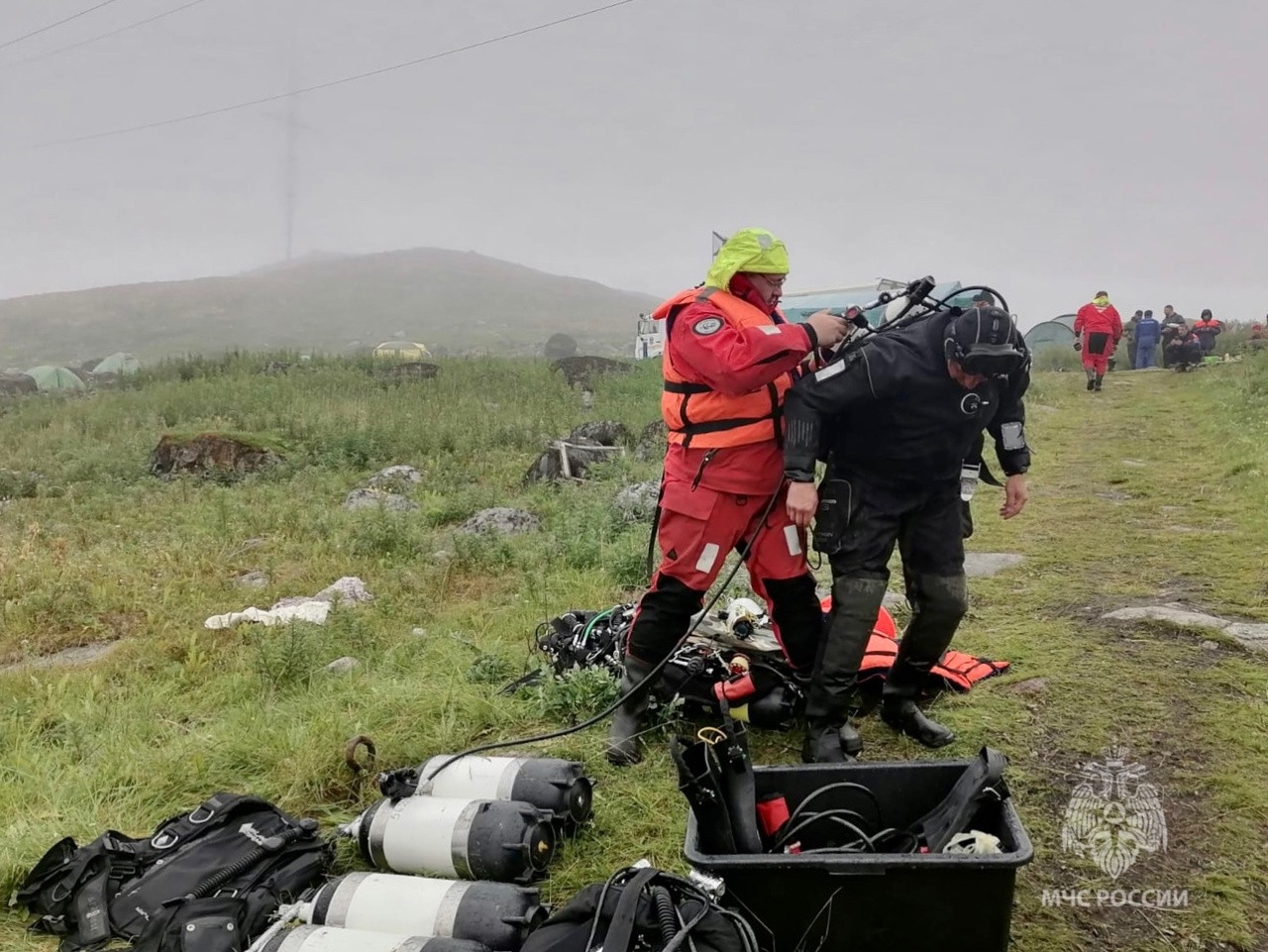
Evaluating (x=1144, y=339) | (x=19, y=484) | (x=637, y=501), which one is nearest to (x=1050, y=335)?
(x=1144, y=339)

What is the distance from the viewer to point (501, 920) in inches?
91.8

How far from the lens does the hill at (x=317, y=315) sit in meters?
55.8

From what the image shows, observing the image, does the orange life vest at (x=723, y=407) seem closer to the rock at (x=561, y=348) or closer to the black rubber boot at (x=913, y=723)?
the black rubber boot at (x=913, y=723)

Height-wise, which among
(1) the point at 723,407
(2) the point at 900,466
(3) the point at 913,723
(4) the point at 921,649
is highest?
(1) the point at 723,407

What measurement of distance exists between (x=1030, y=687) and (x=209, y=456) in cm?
990

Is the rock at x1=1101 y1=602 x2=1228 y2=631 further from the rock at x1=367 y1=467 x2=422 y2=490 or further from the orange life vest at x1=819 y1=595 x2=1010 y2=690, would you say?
the rock at x1=367 y1=467 x2=422 y2=490

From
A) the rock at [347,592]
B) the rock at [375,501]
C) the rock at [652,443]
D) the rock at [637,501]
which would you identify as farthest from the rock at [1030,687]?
the rock at [652,443]

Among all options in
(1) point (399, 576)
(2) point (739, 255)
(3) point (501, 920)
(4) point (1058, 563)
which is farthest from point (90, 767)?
(4) point (1058, 563)

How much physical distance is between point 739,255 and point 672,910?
2.18 metres

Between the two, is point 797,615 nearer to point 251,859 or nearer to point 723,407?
point 723,407

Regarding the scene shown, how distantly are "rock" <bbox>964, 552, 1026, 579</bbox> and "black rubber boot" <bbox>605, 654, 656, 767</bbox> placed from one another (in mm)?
2933

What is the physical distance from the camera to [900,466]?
319 cm

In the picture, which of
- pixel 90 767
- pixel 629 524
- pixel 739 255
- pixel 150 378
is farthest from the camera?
pixel 150 378

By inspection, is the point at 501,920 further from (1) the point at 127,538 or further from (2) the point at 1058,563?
(1) the point at 127,538
